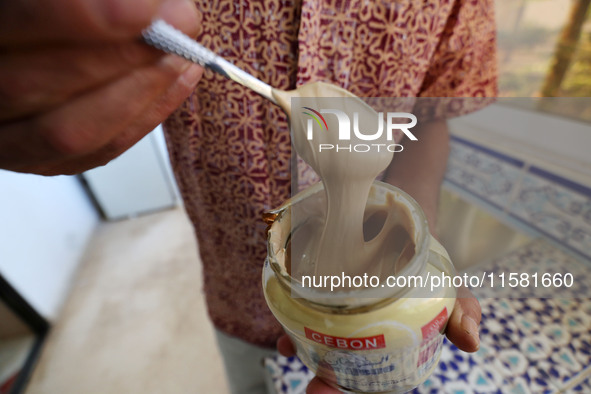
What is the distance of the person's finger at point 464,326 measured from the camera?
312 mm

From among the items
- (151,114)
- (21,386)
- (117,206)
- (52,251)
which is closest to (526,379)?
(151,114)

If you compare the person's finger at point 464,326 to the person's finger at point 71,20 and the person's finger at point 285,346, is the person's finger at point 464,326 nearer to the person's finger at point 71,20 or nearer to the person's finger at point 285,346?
the person's finger at point 285,346

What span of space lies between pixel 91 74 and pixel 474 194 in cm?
77

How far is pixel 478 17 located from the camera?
0.50 metres

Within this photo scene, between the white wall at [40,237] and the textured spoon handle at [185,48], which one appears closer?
the textured spoon handle at [185,48]

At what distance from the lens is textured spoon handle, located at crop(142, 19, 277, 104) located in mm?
216

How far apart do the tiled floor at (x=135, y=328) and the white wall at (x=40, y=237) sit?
0.10m

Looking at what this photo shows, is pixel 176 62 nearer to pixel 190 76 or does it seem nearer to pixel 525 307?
pixel 190 76

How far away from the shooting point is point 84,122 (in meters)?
0.22

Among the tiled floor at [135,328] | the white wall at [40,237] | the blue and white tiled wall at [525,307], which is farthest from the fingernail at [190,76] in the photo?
the white wall at [40,237]

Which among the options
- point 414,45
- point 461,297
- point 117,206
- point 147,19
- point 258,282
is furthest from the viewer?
point 117,206

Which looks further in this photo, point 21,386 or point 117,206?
point 117,206

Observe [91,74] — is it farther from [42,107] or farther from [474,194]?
[474,194]

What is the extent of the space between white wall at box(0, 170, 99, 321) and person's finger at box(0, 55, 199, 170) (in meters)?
1.43
